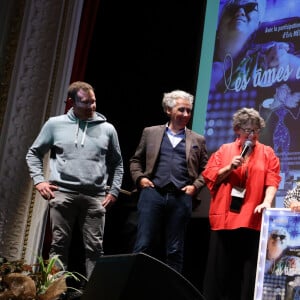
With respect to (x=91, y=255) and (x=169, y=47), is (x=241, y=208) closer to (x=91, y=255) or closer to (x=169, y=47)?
(x=91, y=255)

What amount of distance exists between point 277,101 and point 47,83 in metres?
1.96

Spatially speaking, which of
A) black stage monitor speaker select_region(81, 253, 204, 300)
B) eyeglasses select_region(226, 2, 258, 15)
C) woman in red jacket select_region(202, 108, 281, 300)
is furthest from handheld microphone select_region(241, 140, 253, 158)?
black stage monitor speaker select_region(81, 253, 204, 300)

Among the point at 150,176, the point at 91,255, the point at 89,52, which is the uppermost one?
the point at 89,52

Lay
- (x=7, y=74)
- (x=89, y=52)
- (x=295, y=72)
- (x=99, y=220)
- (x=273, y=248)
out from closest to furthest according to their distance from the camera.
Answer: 1. (x=273, y=248)
2. (x=99, y=220)
3. (x=295, y=72)
4. (x=7, y=74)
5. (x=89, y=52)

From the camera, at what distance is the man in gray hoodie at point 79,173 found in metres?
3.59

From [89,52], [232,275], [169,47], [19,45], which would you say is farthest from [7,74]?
[232,275]

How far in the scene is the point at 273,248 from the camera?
132 inches

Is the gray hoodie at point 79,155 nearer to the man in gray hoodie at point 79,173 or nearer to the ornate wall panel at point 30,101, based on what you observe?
the man in gray hoodie at point 79,173

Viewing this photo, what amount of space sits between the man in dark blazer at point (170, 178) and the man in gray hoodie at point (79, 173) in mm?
221

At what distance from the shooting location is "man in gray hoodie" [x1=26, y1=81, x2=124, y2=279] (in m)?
3.59

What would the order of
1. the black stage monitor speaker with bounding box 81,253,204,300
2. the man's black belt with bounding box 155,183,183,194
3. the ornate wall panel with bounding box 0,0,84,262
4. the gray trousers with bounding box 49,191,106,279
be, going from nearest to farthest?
the black stage monitor speaker with bounding box 81,253,204,300, the gray trousers with bounding box 49,191,106,279, the man's black belt with bounding box 155,183,183,194, the ornate wall panel with bounding box 0,0,84,262

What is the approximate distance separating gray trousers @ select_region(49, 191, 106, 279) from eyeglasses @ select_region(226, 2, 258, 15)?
2276 millimetres

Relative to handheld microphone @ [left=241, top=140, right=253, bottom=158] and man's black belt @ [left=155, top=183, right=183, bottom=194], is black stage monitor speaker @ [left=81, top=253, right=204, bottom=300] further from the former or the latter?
man's black belt @ [left=155, top=183, right=183, bottom=194]

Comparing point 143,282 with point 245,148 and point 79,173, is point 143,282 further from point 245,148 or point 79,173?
point 79,173
